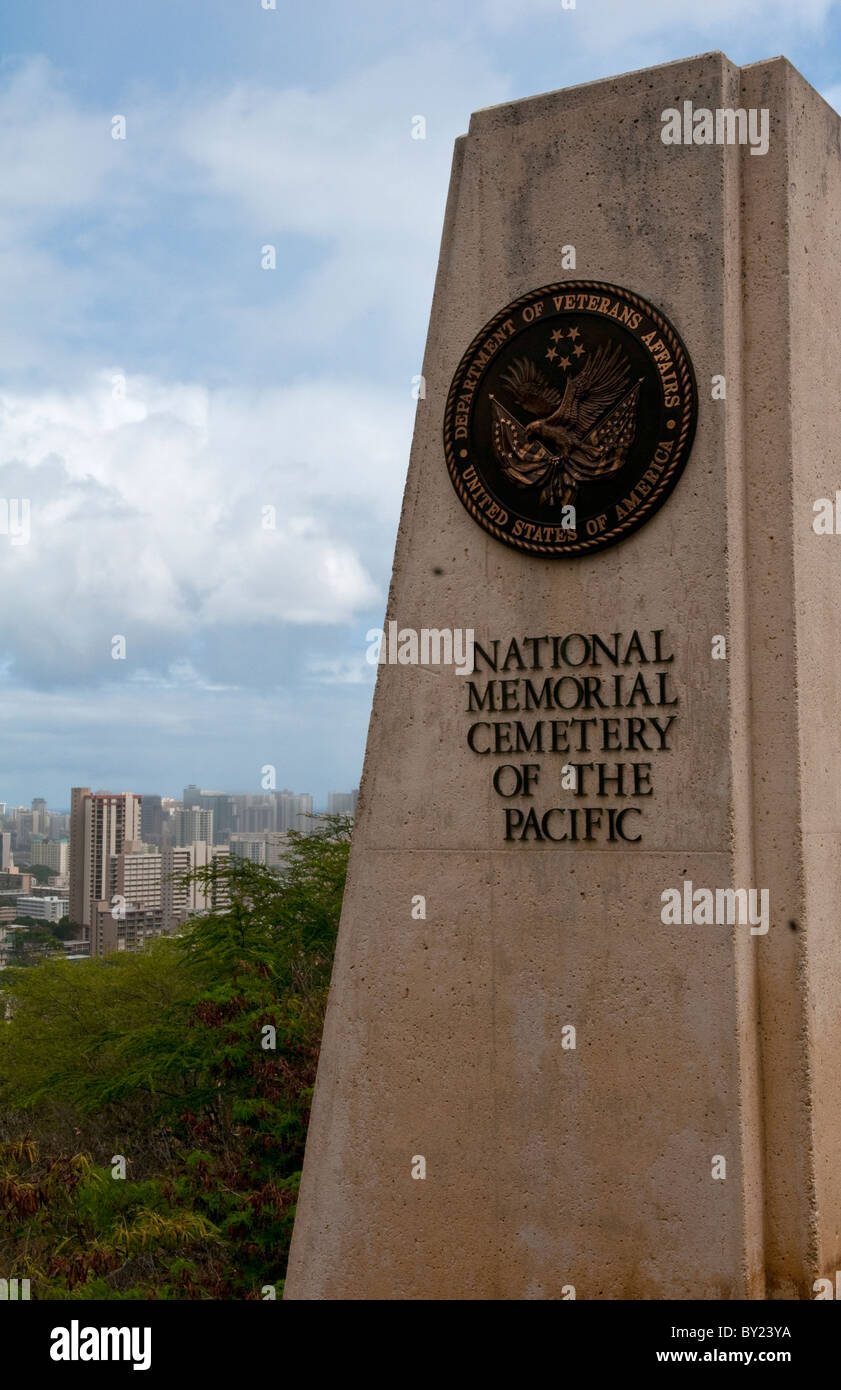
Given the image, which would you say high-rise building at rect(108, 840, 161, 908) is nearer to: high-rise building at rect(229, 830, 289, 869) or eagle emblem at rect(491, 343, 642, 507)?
high-rise building at rect(229, 830, 289, 869)

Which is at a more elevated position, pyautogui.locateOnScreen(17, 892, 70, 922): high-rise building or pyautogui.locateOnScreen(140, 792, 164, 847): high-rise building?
pyautogui.locateOnScreen(140, 792, 164, 847): high-rise building

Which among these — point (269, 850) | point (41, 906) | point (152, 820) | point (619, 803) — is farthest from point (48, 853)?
point (619, 803)

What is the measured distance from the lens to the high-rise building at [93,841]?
28.4m

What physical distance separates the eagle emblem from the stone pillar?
30 mm

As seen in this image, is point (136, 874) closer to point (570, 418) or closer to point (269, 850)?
point (269, 850)

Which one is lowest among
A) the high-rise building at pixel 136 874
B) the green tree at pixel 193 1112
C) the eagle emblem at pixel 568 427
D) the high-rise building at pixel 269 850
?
the green tree at pixel 193 1112

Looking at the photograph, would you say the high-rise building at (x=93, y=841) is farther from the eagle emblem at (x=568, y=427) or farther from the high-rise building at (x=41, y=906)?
the eagle emblem at (x=568, y=427)

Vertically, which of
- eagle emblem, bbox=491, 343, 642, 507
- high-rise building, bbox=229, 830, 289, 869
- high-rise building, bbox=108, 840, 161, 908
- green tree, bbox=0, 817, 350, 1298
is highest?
eagle emblem, bbox=491, 343, 642, 507

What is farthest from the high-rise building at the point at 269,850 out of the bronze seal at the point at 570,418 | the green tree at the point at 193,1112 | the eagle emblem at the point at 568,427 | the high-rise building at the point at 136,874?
the eagle emblem at the point at 568,427

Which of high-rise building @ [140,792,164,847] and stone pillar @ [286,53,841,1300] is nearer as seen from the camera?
stone pillar @ [286,53,841,1300]

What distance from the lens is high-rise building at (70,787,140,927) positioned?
93.1 feet

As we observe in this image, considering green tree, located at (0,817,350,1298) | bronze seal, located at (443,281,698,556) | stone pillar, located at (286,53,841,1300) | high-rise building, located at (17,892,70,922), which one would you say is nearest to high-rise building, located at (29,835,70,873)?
high-rise building, located at (17,892,70,922)

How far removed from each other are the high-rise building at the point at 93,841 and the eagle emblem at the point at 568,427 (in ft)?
75.7
